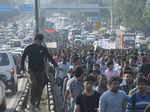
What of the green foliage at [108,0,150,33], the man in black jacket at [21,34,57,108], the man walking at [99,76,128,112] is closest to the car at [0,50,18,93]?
the man in black jacket at [21,34,57,108]

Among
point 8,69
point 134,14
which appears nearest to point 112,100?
point 8,69

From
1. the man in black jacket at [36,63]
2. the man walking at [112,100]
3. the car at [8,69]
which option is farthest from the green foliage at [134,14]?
the man walking at [112,100]

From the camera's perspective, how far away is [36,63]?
13844mm

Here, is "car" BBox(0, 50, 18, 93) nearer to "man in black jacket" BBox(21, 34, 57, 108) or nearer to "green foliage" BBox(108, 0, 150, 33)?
"man in black jacket" BBox(21, 34, 57, 108)

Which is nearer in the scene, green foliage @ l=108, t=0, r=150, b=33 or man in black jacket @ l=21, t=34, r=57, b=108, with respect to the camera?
man in black jacket @ l=21, t=34, r=57, b=108

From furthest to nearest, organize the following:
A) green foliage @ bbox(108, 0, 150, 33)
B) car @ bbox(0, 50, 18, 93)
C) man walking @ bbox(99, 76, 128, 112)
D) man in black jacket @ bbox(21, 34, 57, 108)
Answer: green foliage @ bbox(108, 0, 150, 33) < car @ bbox(0, 50, 18, 93) < man in black jacket @ bbox(21, 34, 57, 108) < man walking @ bbox(99, 76, 128, 112)

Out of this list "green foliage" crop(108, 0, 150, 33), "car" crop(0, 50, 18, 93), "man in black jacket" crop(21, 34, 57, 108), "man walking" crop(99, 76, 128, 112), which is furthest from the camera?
"green foliage" crop(108, 0, 150, 33)

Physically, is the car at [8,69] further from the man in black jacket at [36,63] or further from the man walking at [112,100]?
the man walking at [112,100]

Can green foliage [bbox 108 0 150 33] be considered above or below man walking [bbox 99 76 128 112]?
below

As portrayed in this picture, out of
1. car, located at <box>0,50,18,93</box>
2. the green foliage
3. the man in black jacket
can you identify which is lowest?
the green foliage

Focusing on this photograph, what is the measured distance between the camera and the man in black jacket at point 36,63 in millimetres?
13742

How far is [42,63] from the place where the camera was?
1390cm

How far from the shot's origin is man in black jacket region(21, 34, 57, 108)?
1374 cm

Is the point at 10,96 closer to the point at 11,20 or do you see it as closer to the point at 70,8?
the point at 70,8
